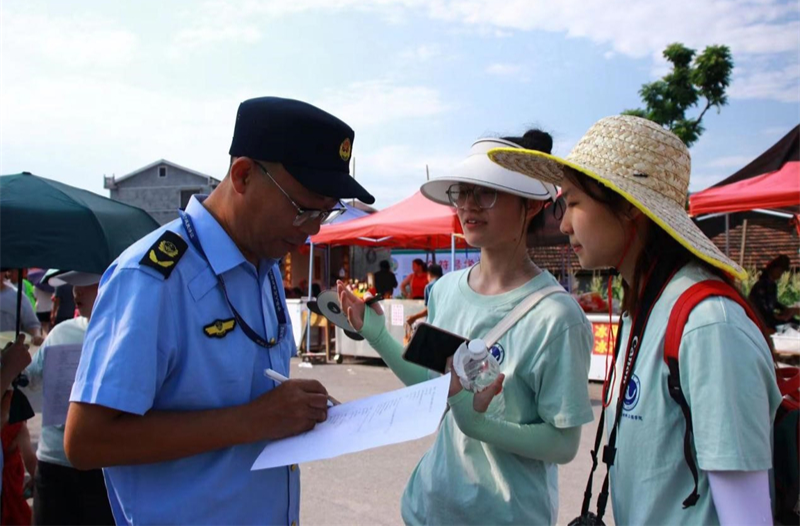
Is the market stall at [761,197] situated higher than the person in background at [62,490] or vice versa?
the market stall at [761,197]

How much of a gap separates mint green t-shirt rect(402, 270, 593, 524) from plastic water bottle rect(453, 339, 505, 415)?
263 mm

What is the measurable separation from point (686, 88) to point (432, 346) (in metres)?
14.6

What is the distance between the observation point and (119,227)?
301 cm

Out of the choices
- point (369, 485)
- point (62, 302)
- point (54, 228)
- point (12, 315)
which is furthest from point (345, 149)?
point (62, 302)

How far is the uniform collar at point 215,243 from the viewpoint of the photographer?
4.94 ft

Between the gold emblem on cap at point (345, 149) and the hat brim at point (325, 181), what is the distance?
51mm

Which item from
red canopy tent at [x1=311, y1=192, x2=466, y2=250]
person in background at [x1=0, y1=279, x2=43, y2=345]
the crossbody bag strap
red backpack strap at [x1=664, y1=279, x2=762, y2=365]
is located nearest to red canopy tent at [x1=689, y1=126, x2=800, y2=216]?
red canopy tent at [x1=311, y1=192, x2=466, y2=250]

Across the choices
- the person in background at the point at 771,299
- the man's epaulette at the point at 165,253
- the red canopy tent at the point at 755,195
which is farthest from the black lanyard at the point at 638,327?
the person in background at the point at 771,299

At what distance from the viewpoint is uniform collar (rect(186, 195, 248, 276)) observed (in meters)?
1.51

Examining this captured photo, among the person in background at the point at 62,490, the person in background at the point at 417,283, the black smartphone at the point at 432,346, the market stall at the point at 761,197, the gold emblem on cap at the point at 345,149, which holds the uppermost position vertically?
the market stall at the point at 761,197

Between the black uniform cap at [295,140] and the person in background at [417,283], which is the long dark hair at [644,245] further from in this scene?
the person in background at [417,283]

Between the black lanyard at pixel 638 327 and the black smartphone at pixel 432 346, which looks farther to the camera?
the black smartphone at pixel 432 346

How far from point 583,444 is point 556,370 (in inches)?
177

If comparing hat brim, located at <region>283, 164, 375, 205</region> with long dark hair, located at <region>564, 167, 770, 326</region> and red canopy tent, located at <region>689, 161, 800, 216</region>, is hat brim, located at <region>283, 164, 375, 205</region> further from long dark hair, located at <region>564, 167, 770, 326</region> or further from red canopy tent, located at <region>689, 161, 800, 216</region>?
red canopy tent, located at <region>689, 161, 800, 216</region>
